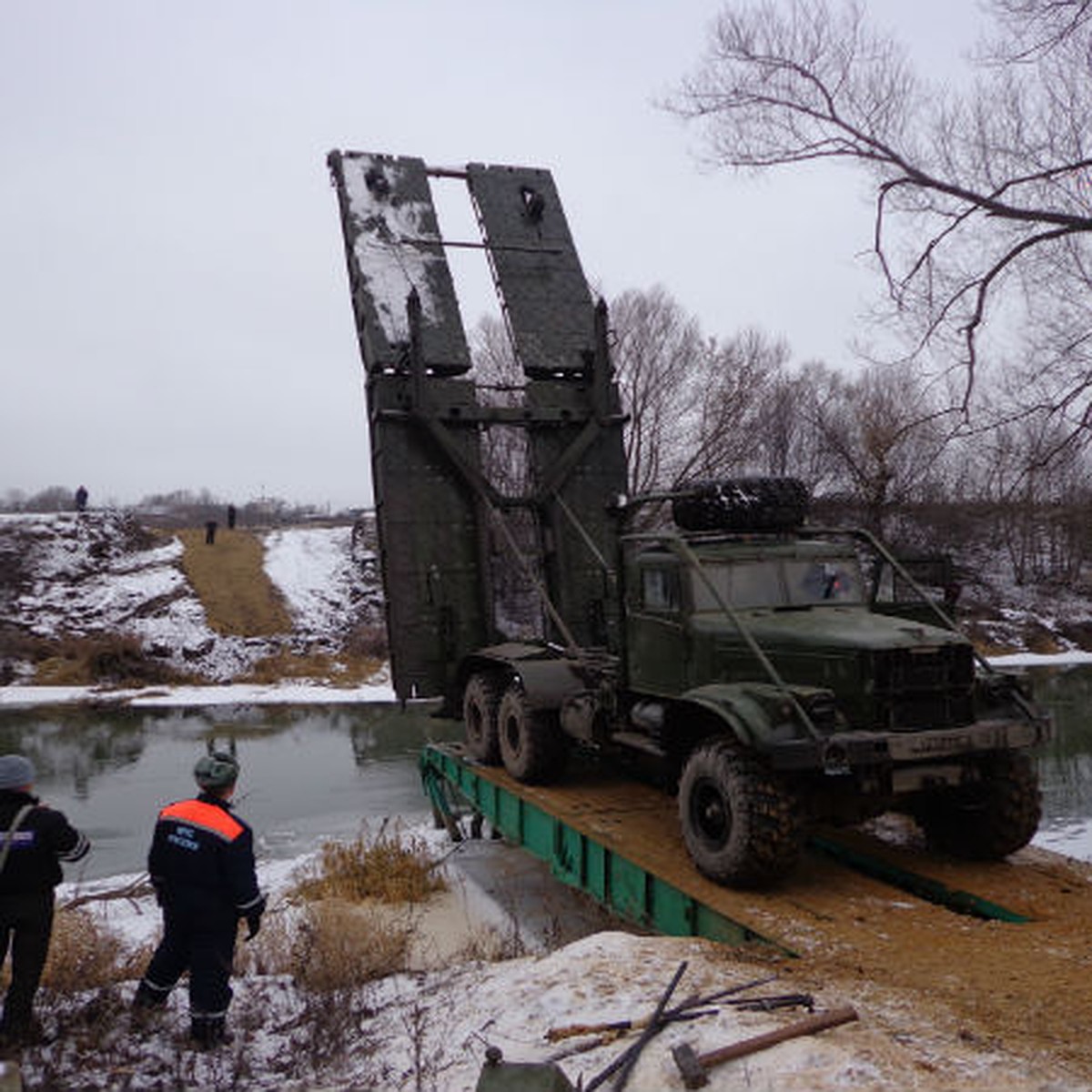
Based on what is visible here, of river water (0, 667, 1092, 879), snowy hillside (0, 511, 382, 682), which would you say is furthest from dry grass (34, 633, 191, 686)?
river water (0, 667, 1092, 879)

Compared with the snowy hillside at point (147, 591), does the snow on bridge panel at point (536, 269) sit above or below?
above

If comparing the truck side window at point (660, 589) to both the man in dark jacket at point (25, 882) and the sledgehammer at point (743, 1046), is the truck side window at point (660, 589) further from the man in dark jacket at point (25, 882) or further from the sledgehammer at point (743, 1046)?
the man in dark jacket at point (25, 882)

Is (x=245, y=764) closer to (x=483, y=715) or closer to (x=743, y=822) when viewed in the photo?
(x=483, y=715)

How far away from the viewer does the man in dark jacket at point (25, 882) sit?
4871mm

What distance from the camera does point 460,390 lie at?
33.5 feet

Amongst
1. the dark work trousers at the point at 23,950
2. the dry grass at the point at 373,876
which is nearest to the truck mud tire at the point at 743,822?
the dark work trousers at the point at 23,950

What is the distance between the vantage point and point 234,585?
31250 millimetres

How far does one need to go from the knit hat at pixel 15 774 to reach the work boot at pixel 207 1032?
1.35 metres

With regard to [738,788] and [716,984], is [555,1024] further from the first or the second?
[738,788]

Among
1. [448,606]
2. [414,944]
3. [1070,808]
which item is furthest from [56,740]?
[1070,808]

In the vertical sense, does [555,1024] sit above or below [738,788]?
below

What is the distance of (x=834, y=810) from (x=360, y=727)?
47.0 feet

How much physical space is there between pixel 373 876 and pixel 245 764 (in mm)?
7729

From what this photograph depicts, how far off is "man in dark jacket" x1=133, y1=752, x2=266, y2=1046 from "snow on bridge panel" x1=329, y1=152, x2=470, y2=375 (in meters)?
5.78
